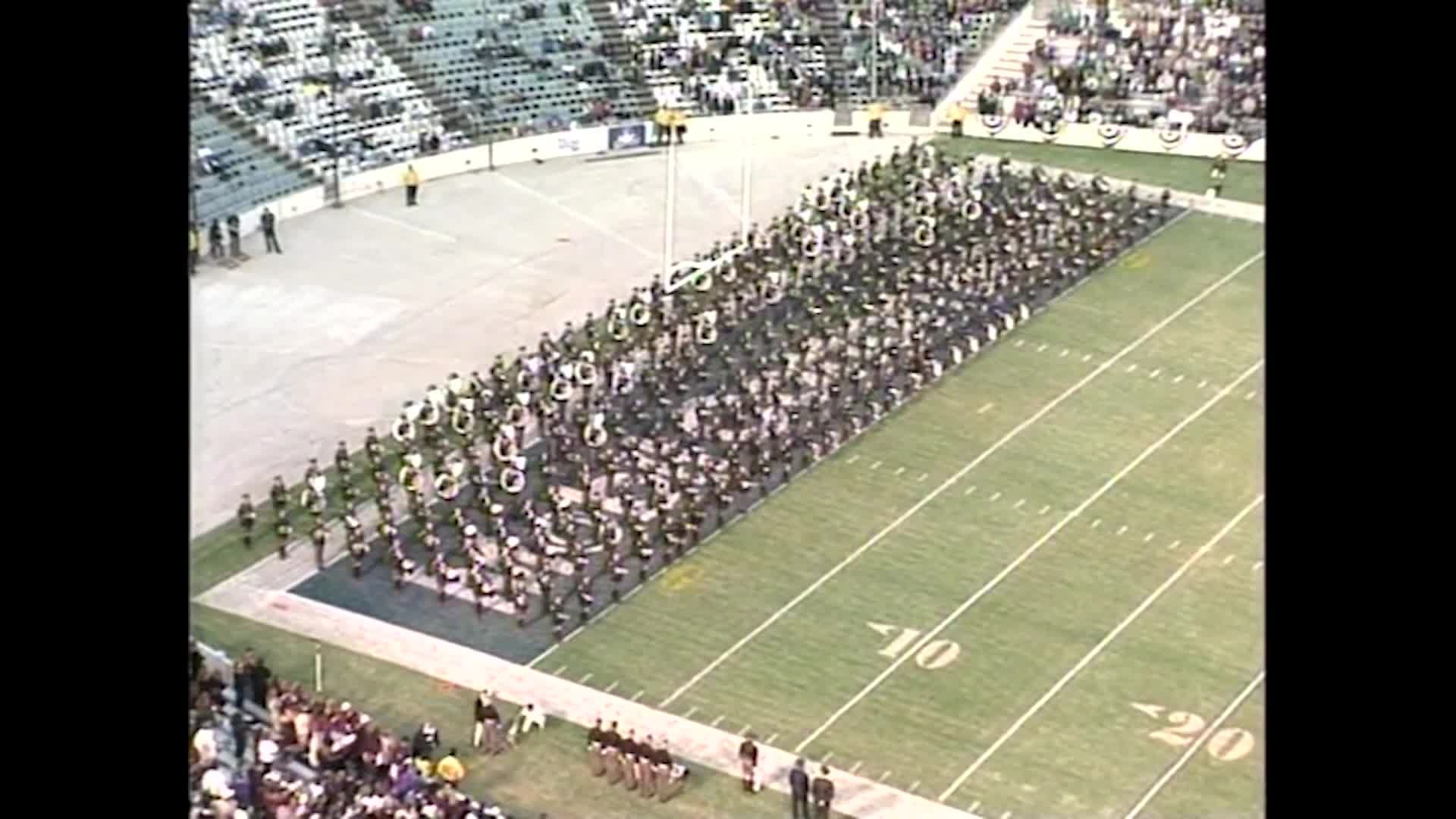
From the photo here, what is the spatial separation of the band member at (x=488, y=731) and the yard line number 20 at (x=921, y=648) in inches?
101

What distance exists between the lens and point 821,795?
1355 cm

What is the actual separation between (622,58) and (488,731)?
16822 millimetres

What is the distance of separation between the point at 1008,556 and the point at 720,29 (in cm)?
1494

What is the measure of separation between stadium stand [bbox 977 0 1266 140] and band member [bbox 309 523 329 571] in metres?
14.2

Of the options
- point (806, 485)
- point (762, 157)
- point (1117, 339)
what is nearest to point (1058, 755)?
point (806, 485)

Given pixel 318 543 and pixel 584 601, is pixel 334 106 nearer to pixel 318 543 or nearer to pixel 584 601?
pixel 318 543

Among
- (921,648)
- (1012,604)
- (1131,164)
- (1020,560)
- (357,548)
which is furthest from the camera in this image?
(1131,164)

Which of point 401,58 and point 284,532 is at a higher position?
point 401,58

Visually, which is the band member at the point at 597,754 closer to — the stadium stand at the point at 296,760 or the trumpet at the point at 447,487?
the stadium stand at the point at 296,760

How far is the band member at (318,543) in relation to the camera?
55.3ft

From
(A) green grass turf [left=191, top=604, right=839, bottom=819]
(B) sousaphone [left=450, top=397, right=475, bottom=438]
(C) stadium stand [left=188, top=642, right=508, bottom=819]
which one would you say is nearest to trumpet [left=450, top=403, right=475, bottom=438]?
(B) sousaphone [left=450, top=397, right=475, bottom=438]

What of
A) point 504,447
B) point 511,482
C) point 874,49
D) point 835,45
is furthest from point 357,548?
point 835,45

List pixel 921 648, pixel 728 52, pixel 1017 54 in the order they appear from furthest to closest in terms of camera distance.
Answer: pixel 1017 54
pixel 728 52
pixel 921 648
